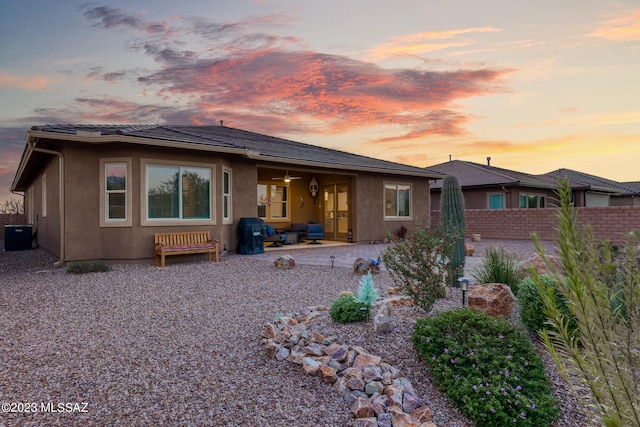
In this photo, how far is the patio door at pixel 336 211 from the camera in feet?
52.7

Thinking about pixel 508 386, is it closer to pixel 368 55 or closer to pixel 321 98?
pixel 368 55

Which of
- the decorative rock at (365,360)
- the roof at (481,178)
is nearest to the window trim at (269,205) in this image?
the roof at (481,178)

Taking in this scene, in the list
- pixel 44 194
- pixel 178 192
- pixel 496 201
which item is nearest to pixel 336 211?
pixel 178 192

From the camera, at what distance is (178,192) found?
10125mm

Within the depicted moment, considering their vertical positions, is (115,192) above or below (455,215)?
above

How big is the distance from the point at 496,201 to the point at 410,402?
20.8 meters

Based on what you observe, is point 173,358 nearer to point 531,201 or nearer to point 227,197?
point 227,197

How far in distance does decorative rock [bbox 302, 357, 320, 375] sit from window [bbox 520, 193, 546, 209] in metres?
22.0

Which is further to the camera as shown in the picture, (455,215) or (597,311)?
(455,215)

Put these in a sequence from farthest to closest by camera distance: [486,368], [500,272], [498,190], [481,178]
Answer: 1. [481,178]
2. [498,190]
3. [500,272]
4. [486,368]

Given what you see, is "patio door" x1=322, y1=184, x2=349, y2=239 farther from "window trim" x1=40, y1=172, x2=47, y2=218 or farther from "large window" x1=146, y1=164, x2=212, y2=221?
"window trim" x1=40, y1=172, x2=47, y2=218

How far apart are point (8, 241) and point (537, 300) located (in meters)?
17.9

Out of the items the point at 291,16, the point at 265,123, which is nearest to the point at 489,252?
the point at 291,16

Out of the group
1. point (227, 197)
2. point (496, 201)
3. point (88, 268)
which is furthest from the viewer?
point (496, 201)
